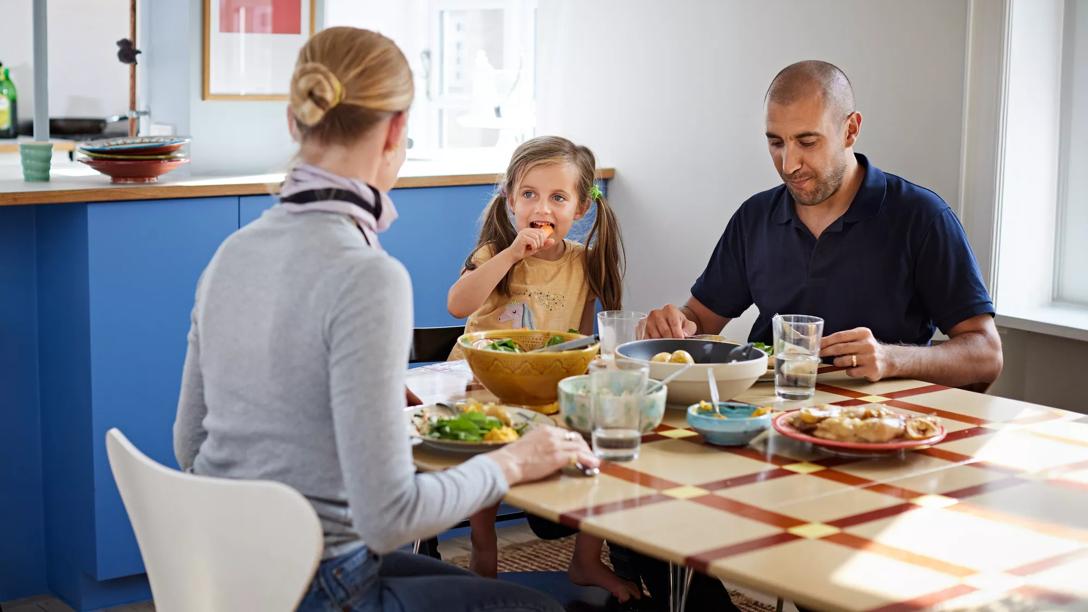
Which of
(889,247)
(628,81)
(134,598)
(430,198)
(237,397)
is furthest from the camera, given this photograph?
(628,81)

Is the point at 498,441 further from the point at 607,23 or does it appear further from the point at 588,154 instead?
the point at 607,23

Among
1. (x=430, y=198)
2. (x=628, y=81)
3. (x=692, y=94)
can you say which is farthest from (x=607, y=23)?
(x=430, y=198)

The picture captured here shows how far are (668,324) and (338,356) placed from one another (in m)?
1.09

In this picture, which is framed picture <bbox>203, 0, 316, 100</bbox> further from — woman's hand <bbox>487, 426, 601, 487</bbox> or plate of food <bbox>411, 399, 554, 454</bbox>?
woman's hand <bbox>487, 426, 601, 487</bbox>

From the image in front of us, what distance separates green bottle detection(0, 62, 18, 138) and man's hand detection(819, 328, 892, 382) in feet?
14.8

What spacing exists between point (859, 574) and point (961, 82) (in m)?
1.92

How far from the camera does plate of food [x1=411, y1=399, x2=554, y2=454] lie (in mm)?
1688

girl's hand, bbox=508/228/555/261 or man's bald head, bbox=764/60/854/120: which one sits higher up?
man's bald head, bbox=764/60/854/120

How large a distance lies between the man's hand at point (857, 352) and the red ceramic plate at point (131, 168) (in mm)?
1888

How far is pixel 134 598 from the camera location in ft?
10.7

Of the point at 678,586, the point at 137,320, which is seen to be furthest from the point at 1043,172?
the point at 137,320

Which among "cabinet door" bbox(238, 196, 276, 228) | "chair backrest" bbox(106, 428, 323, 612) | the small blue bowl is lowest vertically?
"chair backrest" bbox(106, 428, 323, 612)

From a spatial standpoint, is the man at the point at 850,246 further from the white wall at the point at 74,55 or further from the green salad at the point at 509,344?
the white wall at the point at 74,55

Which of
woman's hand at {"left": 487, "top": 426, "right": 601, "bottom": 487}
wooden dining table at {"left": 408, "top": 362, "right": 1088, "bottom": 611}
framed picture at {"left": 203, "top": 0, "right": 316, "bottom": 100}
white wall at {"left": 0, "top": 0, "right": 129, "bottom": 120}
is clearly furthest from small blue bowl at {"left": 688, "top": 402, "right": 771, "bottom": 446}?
white wall at {"left": 0, "top": 0, "right": 129, "bottom": 120}
